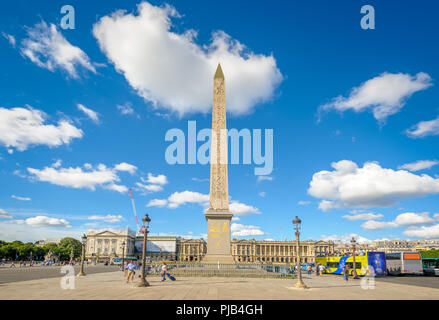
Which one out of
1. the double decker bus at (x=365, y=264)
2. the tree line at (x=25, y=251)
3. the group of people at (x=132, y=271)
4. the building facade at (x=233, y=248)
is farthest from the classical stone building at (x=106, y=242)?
the group of people at (x=132, y=271)

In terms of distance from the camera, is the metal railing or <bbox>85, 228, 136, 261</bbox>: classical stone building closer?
the metal railing

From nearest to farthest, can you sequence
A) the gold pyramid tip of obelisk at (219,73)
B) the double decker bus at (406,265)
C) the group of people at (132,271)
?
the group of people at (132,271) < the gold pyramid tip of obelisk at (219,73) < the double decker bus at (406,265)

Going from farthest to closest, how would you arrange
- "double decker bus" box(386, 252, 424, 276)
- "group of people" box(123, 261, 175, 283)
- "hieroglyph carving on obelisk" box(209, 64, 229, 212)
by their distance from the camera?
"double decker bus" box(386, 252, 424, 276)
"hieroglyph carving on obelisk" box(209, 64, 229, 212)
"group of people" box(123, 261, 175, 283)

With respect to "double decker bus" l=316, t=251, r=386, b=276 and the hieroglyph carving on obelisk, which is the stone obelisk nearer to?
the hieroglyph carving on obelisk

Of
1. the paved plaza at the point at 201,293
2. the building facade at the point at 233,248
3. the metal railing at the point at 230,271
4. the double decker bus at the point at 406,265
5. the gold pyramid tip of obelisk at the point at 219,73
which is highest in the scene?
the gold pyramid tip of obelisk at the point at 219,73

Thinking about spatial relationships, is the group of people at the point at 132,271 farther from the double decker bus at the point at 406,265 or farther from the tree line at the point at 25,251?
the tree line at the point at 25,251

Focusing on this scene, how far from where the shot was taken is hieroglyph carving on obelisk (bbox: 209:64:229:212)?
28.5 metres

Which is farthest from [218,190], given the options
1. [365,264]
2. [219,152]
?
[365,264]

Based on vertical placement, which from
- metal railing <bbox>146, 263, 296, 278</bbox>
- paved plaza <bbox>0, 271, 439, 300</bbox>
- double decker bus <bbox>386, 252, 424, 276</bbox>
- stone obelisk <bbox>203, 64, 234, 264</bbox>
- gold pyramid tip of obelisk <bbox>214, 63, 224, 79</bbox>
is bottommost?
double decker bus <bbox>386, 252, 424, 276</bbox>

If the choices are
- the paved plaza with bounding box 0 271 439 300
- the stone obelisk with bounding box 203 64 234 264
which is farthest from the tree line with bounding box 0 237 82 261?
the paved plaza with bounding box 0 271 439 300

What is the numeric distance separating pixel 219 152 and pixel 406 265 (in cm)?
2758

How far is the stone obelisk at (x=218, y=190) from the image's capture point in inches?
1064
